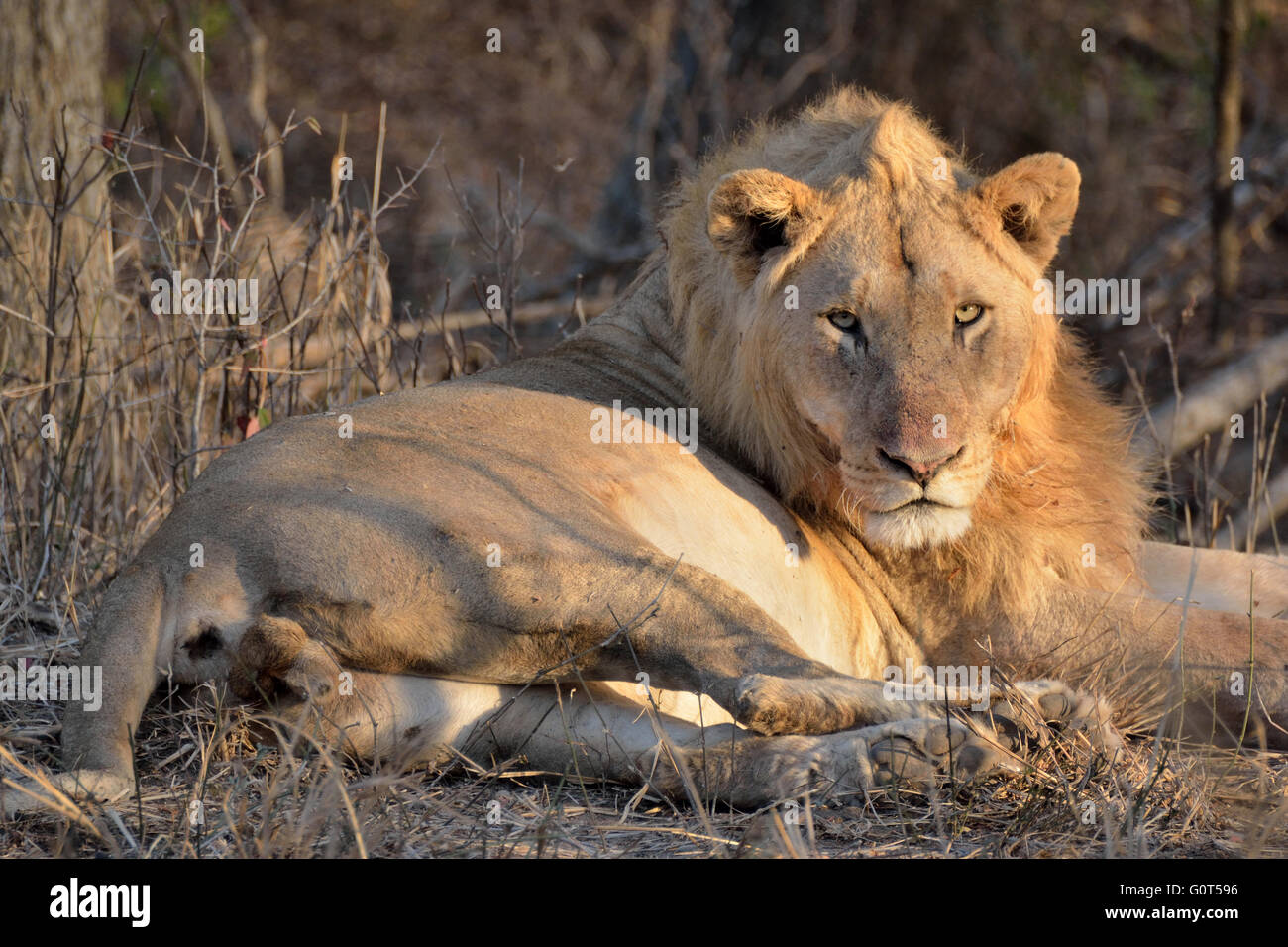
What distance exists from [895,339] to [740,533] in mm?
607

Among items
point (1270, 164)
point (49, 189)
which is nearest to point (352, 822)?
point (49, 189)

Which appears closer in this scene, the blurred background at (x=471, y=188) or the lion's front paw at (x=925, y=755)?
the lion's front paw at (x=925, y=755)

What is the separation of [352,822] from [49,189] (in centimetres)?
399

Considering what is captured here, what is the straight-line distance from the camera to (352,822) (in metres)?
2.46

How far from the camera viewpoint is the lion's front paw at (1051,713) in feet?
9.80

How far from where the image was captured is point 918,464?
11.0 feet
